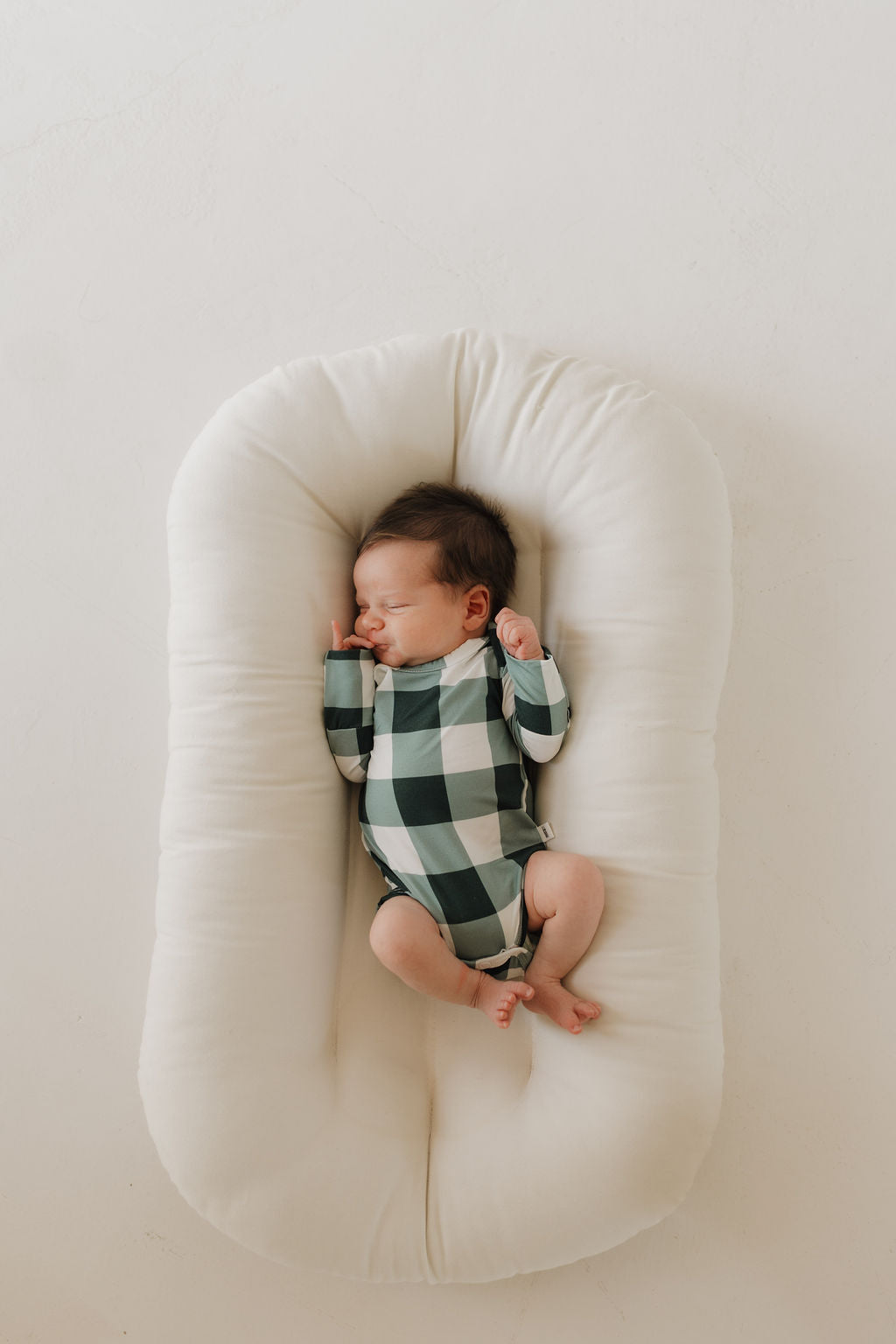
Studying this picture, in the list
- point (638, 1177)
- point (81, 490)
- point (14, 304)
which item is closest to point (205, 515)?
point (81, 490)

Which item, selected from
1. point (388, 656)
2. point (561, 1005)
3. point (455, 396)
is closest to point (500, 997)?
point (561, 1005)

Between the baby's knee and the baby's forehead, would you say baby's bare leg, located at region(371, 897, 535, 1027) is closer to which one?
the baby's knee

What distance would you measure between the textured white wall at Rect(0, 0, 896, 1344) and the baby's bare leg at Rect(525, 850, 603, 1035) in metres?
0.33

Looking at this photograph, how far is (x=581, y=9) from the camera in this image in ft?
5.60

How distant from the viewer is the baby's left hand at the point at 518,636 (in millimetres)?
1325

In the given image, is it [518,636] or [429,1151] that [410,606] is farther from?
[429,1151]

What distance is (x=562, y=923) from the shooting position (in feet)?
4.26

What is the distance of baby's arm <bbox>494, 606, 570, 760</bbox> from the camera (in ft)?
4.36

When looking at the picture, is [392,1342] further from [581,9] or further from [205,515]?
[581,9]

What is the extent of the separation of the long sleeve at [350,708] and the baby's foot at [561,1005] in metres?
0.39

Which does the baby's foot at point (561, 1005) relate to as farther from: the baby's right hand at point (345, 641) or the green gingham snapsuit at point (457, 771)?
the baby's right hand at point (345, 641)

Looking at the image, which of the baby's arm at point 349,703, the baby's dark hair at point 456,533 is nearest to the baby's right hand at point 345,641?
the baby's arm at point 349,703

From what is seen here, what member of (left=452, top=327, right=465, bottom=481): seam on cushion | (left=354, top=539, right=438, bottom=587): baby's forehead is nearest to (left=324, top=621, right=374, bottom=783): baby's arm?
(left=354, top=539, right=438, bottom=587): baby's forehead

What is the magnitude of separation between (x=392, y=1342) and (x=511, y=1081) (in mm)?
447
